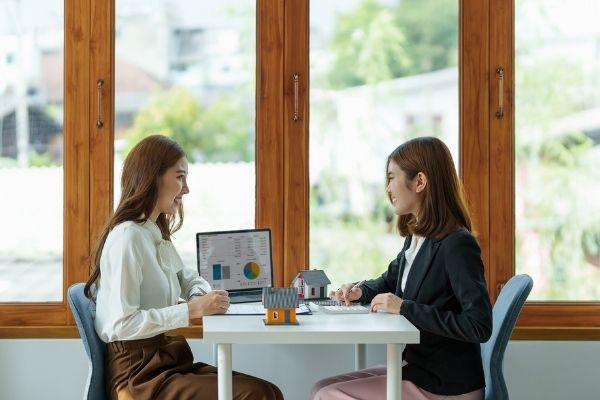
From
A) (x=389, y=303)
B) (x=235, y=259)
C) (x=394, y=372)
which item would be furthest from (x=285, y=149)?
(x=394, y=372)

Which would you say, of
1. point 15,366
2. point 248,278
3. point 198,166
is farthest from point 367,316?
point 15,366

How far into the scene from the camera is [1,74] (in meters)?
3.52

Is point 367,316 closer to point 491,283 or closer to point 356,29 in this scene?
point 491,283

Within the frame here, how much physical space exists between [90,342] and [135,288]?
0.20 m

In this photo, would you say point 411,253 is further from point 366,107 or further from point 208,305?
point 366,107

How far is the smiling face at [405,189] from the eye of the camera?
2625 millimetres

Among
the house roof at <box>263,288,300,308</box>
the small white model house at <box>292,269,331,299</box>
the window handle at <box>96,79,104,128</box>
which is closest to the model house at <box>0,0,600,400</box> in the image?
the window handle at <box>96,79,104,128</box>

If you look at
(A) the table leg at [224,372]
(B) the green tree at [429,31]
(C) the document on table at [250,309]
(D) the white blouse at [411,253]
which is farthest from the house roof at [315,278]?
(B) the green tree at [429,31]

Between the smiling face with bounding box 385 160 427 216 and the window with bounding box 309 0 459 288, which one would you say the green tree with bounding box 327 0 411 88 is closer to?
the window with bounding box 309 0 459 288

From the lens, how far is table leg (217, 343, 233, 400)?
2.31m

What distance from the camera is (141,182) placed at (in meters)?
2.63

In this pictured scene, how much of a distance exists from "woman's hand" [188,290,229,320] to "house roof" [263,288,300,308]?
7.6 inches

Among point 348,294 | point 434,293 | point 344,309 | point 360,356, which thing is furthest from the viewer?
point 360,356

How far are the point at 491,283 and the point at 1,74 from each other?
2.18 meters
